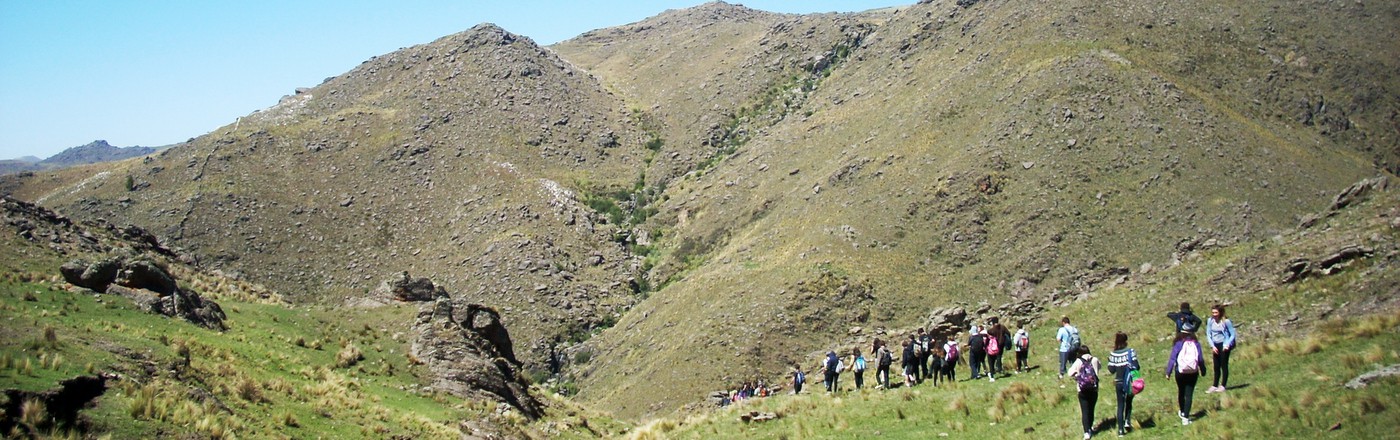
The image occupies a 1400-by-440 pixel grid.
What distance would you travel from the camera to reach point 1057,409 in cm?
2069

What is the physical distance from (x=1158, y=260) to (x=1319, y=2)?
49.7m

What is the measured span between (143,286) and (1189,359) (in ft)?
93.1

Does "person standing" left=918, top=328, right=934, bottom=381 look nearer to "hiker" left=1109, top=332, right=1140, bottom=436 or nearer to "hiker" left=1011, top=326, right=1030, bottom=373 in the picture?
"hiker" left=1011, top=326, right=1030, bottom=373

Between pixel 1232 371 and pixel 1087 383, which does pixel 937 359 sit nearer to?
pixel 1232 371

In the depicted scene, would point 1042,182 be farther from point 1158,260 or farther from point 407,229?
point 407,229

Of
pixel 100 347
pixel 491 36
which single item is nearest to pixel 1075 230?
pixel 100 347

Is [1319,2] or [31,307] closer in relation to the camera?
[31,307]

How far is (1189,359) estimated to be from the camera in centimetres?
1633

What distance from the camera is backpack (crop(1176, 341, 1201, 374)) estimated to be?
1631cm

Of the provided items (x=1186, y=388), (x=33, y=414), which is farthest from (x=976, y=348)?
(x=33, y=414)

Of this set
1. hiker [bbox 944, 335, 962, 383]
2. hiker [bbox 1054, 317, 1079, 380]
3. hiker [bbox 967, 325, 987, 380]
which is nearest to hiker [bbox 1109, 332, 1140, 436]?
hiker [bbox 1054, 317, 1079, 380]

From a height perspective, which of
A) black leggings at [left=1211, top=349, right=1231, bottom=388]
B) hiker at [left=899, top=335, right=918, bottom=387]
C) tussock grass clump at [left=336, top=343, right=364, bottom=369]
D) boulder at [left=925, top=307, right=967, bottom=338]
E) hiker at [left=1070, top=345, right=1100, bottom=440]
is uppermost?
hiker at [left=1070, top=345, right=1100, bottom=440]

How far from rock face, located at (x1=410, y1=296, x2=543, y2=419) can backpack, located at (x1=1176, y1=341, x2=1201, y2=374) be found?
22.8 metres

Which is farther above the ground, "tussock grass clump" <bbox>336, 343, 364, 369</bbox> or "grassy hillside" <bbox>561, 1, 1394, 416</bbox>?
"tussock grass clump" <bbox>336, 343, 364, 369</bbox>
